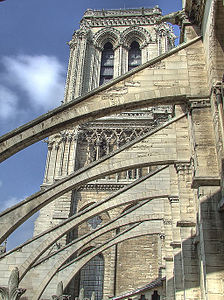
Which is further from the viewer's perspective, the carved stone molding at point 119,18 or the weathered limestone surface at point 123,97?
the carved stone molding at point 119,18

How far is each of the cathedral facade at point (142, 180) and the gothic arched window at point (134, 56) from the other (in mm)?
6255

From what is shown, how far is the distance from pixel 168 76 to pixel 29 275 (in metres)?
8.95

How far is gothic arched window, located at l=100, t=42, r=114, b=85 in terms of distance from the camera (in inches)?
1066

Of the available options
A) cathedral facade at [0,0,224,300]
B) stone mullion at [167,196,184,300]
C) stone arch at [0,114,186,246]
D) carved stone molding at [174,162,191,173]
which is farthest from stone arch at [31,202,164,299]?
carved stone molding at [174,162,191,173]

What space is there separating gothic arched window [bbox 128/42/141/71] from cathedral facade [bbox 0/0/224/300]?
6.25 m

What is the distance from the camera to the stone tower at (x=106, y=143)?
1831cm

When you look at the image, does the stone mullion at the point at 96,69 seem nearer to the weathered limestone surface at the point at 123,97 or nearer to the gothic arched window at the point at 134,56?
the gothic arched window at the point at 134,56

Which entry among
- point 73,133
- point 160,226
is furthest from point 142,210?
point 73,133

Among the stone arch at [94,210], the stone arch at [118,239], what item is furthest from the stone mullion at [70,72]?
the stone arch at [94,210]

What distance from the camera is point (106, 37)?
28.8m

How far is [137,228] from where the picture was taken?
14383 millimetres

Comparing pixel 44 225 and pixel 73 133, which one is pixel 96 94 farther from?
pixel 73 133

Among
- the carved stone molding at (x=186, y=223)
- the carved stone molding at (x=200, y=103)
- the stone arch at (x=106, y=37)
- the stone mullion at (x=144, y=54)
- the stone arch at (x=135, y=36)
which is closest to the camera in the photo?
the carved stone molding at (x=200, y=103)

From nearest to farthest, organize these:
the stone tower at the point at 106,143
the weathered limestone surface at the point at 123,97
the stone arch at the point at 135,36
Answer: the weathered limestone surface at the point at 123,97
the stone tower at the point at 106,143
the stone arch at the point at 135,36
